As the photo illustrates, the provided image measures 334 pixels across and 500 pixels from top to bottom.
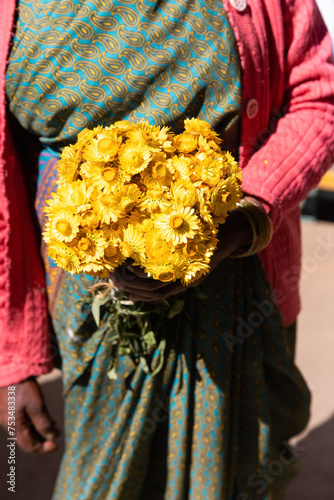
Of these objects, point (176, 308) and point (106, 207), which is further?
point (176, 308)

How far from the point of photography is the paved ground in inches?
101

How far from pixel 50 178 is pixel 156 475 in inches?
35.1

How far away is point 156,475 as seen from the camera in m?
1.62

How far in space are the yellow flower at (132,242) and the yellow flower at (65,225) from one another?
0.09 meters

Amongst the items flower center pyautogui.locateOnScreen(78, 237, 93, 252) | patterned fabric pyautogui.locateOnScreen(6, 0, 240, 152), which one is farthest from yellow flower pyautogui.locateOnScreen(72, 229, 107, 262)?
patterned fabric pyautogui.locateOnScreen(6, 0, 240, 152)

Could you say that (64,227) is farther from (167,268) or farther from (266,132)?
(266,132)

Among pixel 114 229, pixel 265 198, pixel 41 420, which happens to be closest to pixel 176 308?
pixel 265 198

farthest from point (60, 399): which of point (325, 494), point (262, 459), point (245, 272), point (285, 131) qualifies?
point (285, 131)

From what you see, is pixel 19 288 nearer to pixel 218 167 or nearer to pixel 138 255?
pixel 138 255

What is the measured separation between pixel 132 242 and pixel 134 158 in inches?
5.7

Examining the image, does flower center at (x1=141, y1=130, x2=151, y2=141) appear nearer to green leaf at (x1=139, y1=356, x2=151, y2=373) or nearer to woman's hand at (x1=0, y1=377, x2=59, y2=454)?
green leaf at (x1=139, y1=356, x2=151, y2=373)

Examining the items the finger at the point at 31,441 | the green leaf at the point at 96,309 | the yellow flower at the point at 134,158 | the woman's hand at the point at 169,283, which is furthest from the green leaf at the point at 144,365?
the yellow flower at the point at 134,158

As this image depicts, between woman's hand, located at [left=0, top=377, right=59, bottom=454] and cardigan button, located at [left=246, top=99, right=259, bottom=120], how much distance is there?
0.91m

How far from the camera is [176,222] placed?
943mm
